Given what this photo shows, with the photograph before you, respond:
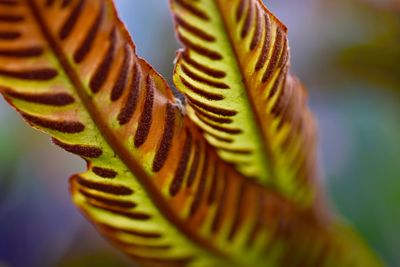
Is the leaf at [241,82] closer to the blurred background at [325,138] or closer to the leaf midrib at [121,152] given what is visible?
the leaf midrib at [121,152]

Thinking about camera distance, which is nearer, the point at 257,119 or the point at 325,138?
the point at 257,119

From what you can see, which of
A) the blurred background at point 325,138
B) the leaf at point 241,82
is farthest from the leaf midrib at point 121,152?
the blurred background at point 325,138

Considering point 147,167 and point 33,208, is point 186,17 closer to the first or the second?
point 147,167

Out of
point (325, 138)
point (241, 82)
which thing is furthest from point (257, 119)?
point (325, 138)

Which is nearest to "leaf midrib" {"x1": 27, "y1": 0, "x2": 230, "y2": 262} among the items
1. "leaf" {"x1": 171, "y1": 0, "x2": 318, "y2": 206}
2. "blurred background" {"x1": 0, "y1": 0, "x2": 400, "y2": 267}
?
"leaf" {"x1": 171, "y1": 0, "x2": 318, "y2": 206}

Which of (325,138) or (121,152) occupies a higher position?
(121,152)

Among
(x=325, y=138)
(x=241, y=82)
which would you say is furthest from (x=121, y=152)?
(x=325, y=138)

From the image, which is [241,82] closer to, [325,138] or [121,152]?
[121,152]

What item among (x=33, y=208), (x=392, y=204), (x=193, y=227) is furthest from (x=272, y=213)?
(x=33, y=208)
